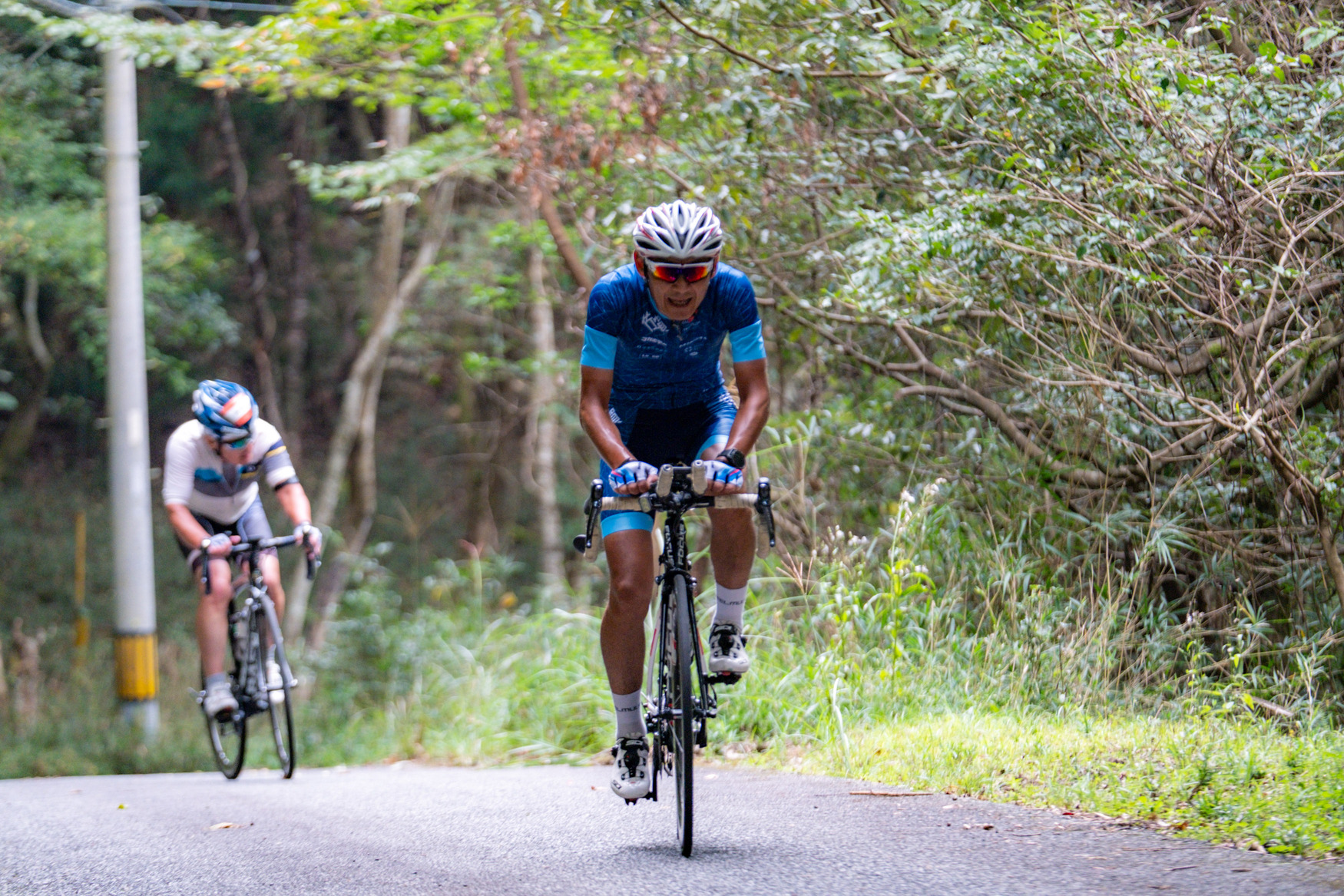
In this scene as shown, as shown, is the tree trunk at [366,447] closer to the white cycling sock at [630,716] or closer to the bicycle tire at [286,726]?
the bicycle tire at [286,726]

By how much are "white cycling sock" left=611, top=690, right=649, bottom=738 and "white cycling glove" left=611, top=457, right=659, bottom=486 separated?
0.93 m

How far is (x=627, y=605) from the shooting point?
196 inches

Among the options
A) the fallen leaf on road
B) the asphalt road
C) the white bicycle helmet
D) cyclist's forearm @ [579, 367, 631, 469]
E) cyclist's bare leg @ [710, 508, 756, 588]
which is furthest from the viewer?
the fallen leaf on road

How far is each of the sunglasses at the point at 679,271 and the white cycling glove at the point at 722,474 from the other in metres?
0.74

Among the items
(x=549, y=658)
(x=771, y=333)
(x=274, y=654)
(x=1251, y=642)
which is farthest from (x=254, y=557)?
(x=1251, y=642)

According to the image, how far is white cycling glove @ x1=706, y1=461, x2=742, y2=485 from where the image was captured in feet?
15.0

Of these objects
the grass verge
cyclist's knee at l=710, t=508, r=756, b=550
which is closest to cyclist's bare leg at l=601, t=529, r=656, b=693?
cyclist's knee at l=710, t=508, r=756, b=550

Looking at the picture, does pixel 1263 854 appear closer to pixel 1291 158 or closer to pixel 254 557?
pixel 1291 158

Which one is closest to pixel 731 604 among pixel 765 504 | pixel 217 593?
pixel 765 504

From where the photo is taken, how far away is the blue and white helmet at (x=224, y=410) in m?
8.04

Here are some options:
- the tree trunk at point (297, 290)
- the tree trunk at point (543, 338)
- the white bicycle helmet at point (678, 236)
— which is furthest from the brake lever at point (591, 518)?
the tree trunk at point (297, 290)

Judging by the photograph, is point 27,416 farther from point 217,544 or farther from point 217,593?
point 217,544

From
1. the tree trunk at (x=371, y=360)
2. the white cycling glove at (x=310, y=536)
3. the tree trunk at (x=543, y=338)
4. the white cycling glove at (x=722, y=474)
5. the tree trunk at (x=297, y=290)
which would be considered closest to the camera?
the white cycling glove at (x=722, y=474)

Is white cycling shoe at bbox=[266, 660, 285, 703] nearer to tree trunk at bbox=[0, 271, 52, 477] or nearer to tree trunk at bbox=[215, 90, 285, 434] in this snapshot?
tree trunk at bbox=[0, 271, 52, 477]
